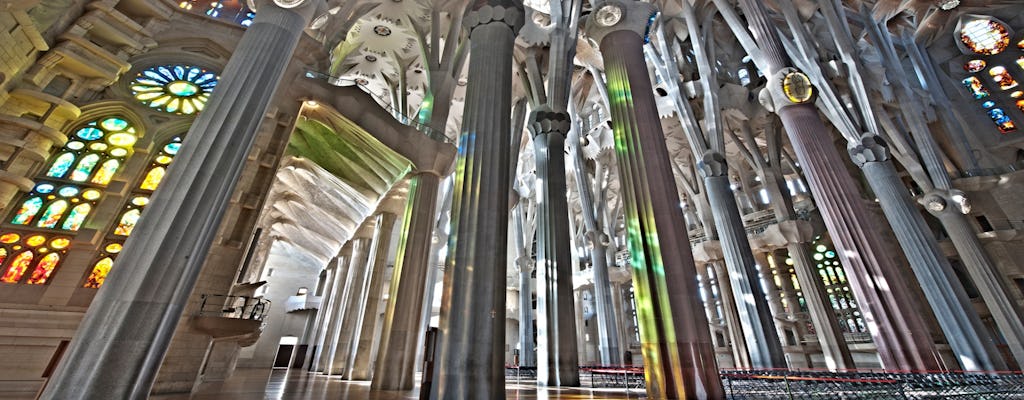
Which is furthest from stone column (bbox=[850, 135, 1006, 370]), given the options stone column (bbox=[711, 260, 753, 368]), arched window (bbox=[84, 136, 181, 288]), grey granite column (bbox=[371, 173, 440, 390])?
arched window (bbox=[84, 136, 181, 288])

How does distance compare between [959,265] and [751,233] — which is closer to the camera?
[959,265]

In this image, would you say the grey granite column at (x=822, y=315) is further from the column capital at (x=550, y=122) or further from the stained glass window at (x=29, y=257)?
the stained glass window at (x=29, y=257)

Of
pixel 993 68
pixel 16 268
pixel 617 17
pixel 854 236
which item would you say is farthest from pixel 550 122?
pixel 993 68

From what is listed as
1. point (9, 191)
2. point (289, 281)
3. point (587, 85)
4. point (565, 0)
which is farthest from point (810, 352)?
point (289, 281)

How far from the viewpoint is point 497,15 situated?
7363 mm

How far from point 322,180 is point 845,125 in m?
17.7

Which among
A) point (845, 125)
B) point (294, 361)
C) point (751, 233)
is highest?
point (845, 125)

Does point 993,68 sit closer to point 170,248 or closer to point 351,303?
point 170,248

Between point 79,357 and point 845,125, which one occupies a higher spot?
point 845,125

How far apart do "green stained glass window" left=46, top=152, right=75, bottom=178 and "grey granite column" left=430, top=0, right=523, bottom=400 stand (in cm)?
928

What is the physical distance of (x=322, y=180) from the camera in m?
14.8

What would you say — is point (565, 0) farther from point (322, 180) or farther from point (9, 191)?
point (9, 191)

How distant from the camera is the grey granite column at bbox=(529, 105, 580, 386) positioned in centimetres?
895

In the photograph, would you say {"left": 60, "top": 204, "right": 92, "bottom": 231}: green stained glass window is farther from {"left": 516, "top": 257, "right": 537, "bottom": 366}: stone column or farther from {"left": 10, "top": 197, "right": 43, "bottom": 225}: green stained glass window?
{"left": 516, "top": 257, "right": 537, "bottom": 366}: stone column
